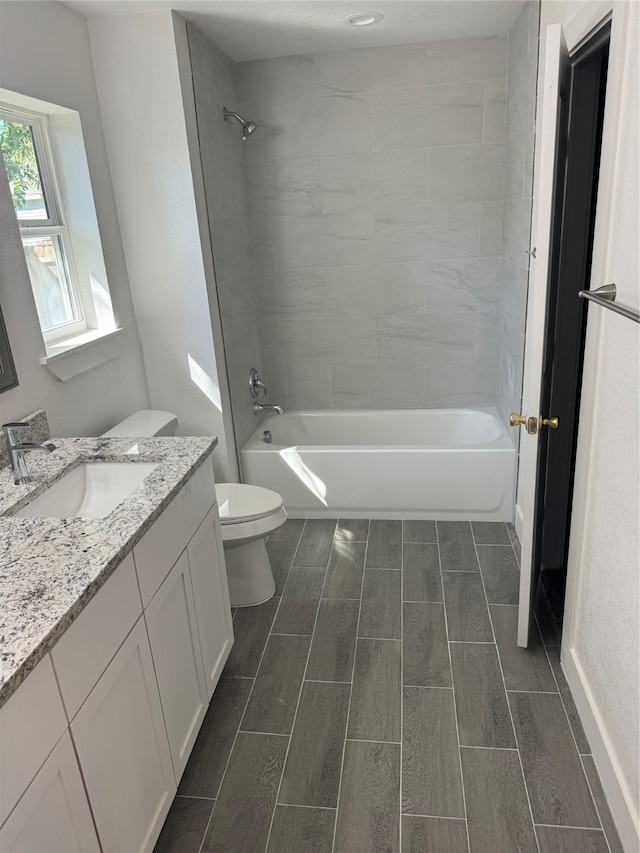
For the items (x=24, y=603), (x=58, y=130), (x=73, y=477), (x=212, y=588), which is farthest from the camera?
(x=58, y=130)

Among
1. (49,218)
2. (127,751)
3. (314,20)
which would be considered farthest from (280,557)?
(314,20)

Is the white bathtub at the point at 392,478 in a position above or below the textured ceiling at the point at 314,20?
below

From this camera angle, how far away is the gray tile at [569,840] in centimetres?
151

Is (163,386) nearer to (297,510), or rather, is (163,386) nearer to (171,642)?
(297,510)

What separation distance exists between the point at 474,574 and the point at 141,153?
2.38m

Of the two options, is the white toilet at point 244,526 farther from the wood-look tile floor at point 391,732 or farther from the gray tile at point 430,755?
the gray tile at point 430,755

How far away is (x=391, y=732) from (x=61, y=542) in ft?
3.94

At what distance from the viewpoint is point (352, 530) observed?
314 cm

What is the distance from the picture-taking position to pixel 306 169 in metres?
3.43

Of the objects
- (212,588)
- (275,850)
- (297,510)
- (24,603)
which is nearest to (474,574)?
(297,510)

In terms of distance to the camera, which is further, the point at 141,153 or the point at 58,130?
the point at 141,153

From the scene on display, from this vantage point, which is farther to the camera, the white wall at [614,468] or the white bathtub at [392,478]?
the white bathtub at [392,478]

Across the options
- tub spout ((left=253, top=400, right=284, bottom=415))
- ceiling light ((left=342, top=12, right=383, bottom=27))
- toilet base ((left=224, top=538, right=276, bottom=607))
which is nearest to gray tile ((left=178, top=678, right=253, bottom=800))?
toilet base ((left=224, top=538, right=276, bottom=607))

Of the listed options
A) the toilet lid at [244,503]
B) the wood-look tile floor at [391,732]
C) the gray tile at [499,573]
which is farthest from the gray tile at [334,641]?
the gray tile at [499,573]
